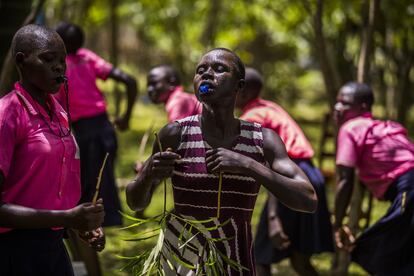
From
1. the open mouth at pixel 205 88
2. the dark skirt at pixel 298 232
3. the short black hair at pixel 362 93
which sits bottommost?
the dark skirt at pixel 298 232

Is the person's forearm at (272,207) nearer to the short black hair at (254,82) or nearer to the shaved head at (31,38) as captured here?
the short black hair at (254,82)

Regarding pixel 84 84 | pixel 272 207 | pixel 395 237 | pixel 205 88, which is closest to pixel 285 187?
pixel 205 88

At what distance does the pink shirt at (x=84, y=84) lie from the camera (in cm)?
558

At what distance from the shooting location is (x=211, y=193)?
3.30 metres

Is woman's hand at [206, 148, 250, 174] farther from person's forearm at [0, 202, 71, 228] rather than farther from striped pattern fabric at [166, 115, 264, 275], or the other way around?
person's forearm at [0, 202, 71, 228]

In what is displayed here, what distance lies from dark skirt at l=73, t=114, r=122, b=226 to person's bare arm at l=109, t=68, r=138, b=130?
299 millimetres

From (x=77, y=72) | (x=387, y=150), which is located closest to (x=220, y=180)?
(x=387, y=150)

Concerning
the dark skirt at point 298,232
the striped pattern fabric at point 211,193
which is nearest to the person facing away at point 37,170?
the striped pattern fabric at point 211,193

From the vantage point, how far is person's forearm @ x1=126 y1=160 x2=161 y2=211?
3.12 meters

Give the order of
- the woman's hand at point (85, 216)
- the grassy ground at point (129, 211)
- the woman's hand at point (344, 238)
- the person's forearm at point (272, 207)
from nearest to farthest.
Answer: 1. the woman's hand at point (85, 216)
2. the person's forearm at point (272, 207)
3. the woman's hand at point (344, 238)
4. the grassy ground at point (129, 211)

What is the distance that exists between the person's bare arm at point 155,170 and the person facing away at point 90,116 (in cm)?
237

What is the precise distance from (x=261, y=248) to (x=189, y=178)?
96.9 inches

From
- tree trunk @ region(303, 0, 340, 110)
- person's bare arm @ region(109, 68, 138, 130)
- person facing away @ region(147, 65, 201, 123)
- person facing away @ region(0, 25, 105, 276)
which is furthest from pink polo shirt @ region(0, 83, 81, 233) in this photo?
tree trunk @ region(303, 0, 340, 110)

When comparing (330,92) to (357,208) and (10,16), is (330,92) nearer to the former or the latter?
(357,208)
